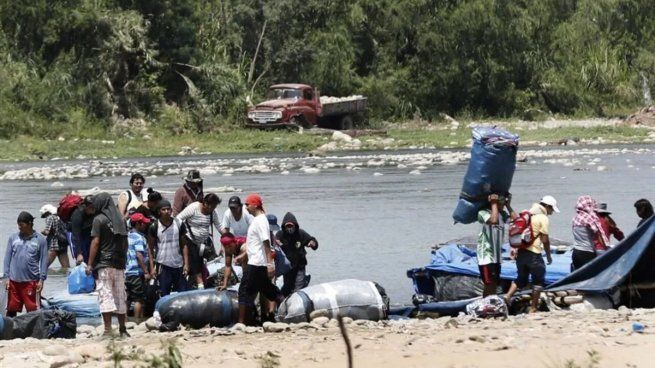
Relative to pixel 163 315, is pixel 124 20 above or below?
above

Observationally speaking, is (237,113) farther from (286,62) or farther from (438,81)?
(438,81)

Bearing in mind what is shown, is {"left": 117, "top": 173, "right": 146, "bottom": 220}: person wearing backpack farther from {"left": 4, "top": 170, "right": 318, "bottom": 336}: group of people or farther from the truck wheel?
the truck wheel

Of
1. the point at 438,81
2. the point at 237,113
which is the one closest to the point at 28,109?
the point at 237,113

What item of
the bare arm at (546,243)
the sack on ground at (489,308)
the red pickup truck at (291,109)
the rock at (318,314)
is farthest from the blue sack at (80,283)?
the red pickup truck at (291,109)

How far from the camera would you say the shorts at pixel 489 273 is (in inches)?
473

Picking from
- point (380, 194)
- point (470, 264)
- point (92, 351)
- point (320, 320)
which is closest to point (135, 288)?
point (320, 320)

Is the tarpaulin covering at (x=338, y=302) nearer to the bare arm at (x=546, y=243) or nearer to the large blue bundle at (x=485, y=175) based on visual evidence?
the large blue bundle at (x=485, y=175)

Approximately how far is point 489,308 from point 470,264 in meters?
1.26

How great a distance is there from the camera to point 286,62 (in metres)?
54.2

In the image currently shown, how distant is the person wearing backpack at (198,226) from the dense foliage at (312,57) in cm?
3365

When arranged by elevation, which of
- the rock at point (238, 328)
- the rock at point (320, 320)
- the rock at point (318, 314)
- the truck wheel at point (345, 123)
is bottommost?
the truck wheel at point (345, 123)

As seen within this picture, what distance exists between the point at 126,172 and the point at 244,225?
77.2ft

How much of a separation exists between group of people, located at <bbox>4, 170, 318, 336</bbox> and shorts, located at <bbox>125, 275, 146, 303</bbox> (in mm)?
10

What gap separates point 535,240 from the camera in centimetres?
1201
